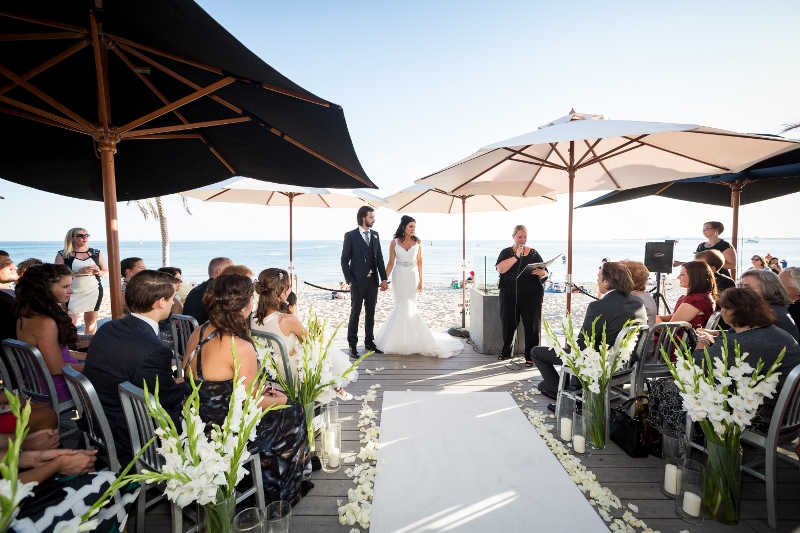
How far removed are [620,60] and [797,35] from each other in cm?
270

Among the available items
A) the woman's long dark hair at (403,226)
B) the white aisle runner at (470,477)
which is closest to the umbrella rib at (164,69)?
the white aisle runner at (470,477)

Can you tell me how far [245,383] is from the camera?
2166 mm

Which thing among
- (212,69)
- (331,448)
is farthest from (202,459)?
(212,69)

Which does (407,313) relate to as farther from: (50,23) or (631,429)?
(50,23)

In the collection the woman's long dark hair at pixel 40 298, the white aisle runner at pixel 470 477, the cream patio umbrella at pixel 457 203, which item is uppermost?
the cream patio umbrella at pixel 457 203

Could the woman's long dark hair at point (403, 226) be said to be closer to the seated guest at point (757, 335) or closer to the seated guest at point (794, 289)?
the seated guest at point (757, 335)

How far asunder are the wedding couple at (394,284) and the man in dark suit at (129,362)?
360 centimetres

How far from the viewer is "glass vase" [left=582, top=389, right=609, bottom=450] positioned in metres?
3.13

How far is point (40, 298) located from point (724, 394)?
4.54 metres

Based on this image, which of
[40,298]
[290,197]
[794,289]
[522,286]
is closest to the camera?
[40,298]

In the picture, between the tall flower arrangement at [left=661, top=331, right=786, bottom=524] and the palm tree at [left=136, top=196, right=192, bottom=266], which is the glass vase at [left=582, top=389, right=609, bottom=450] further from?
the palm tree at [left=136, top=196, right=192, bottom=266]

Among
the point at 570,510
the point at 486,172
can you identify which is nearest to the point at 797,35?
the point at 486,172

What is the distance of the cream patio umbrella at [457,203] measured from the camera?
24.8ft

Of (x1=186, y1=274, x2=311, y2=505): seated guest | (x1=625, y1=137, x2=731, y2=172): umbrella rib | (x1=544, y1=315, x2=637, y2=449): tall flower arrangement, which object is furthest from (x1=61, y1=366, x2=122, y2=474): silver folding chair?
(x1=625, y1=137, x2=731, y2=172): umbrella rib
